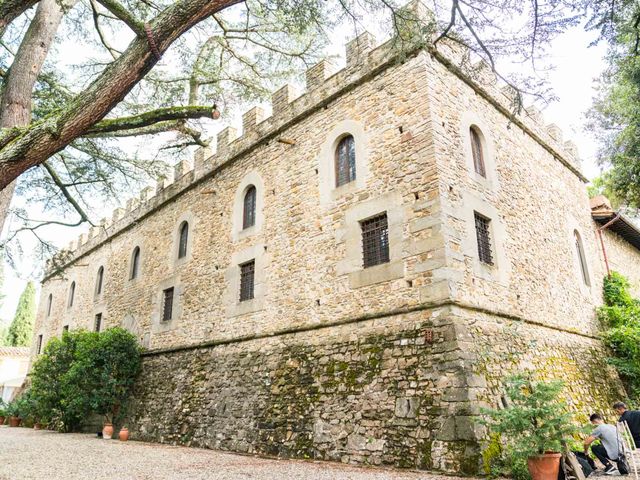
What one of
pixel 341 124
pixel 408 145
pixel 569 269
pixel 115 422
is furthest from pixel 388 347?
pixel 115 422

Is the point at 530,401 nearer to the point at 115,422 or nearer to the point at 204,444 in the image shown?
the point at 204,444

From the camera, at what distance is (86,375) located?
1303 cm

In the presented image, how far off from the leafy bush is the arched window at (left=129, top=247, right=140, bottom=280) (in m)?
2.36

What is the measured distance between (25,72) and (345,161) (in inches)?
226

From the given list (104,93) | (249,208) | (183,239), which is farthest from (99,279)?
(104,93)

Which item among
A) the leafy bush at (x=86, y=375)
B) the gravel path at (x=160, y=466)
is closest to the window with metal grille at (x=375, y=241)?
the gravel path at (x=160, y=466)

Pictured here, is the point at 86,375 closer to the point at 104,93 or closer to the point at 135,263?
the point at 135,263

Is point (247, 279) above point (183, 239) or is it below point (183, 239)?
below

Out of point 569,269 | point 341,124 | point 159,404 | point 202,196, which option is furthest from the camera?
point 202,196

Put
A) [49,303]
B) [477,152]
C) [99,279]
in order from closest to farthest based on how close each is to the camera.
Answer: [477,152] < [99,279] < [49,303]

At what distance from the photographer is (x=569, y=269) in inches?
447

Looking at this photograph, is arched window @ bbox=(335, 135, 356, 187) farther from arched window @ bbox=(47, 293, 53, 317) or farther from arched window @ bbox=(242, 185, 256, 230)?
arched window @ bbox=(47, 293, 53, 317)

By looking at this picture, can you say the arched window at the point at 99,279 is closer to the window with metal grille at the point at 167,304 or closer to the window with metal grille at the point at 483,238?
the window with metal grille at the point at 167,304

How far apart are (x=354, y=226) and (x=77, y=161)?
6.25 m
